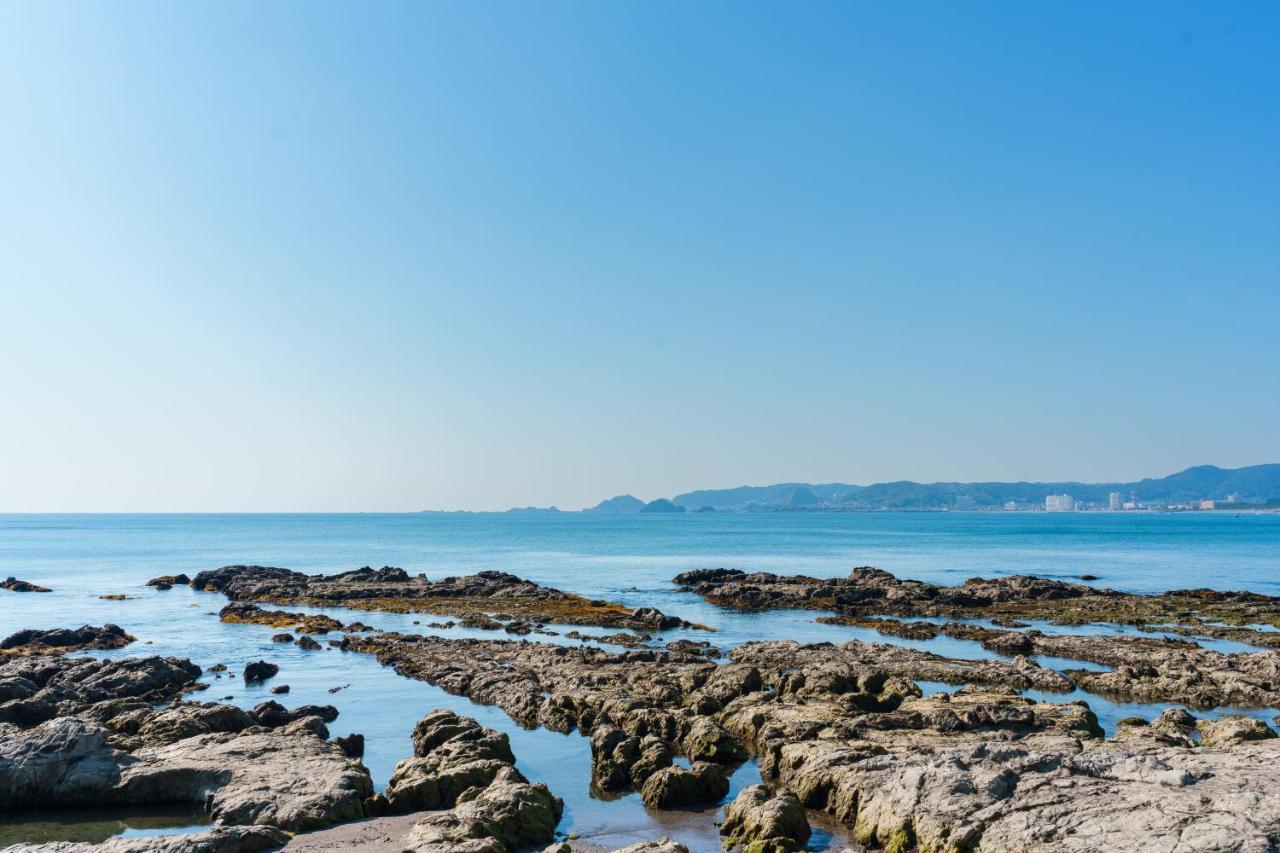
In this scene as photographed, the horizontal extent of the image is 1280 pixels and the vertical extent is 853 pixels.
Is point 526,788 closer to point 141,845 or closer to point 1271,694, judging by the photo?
point 141,845

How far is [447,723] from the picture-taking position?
910 inches

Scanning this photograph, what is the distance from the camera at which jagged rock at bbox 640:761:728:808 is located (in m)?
19.0

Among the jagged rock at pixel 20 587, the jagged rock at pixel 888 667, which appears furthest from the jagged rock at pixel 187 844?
the jagged rock at pixel 20 587

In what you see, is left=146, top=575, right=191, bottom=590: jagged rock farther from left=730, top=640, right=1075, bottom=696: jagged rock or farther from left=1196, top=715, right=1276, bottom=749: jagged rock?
left=1196, top=715, right=1276, bottom=749: jagged rock

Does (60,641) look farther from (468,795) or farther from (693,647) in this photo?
(468,795)

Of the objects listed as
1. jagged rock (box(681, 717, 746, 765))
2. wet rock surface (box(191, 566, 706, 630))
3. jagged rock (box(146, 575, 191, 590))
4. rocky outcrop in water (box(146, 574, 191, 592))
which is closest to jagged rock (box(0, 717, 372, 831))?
jagged rock (box(681, 717, 746, 765))

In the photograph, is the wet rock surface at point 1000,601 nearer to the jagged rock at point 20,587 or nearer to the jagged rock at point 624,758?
the jagged rock at point 624,758

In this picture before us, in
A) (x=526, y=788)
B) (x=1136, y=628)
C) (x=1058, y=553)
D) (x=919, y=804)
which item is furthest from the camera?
(x=1058, y=553)

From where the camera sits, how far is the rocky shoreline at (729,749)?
1479 cm

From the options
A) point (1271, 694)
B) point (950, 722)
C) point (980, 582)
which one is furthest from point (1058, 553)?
point (950, 722)

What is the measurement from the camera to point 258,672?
34875mm

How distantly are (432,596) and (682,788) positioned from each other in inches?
1988

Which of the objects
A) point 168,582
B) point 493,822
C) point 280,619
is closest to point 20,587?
point 168,582

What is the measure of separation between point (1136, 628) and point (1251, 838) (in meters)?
40.6
